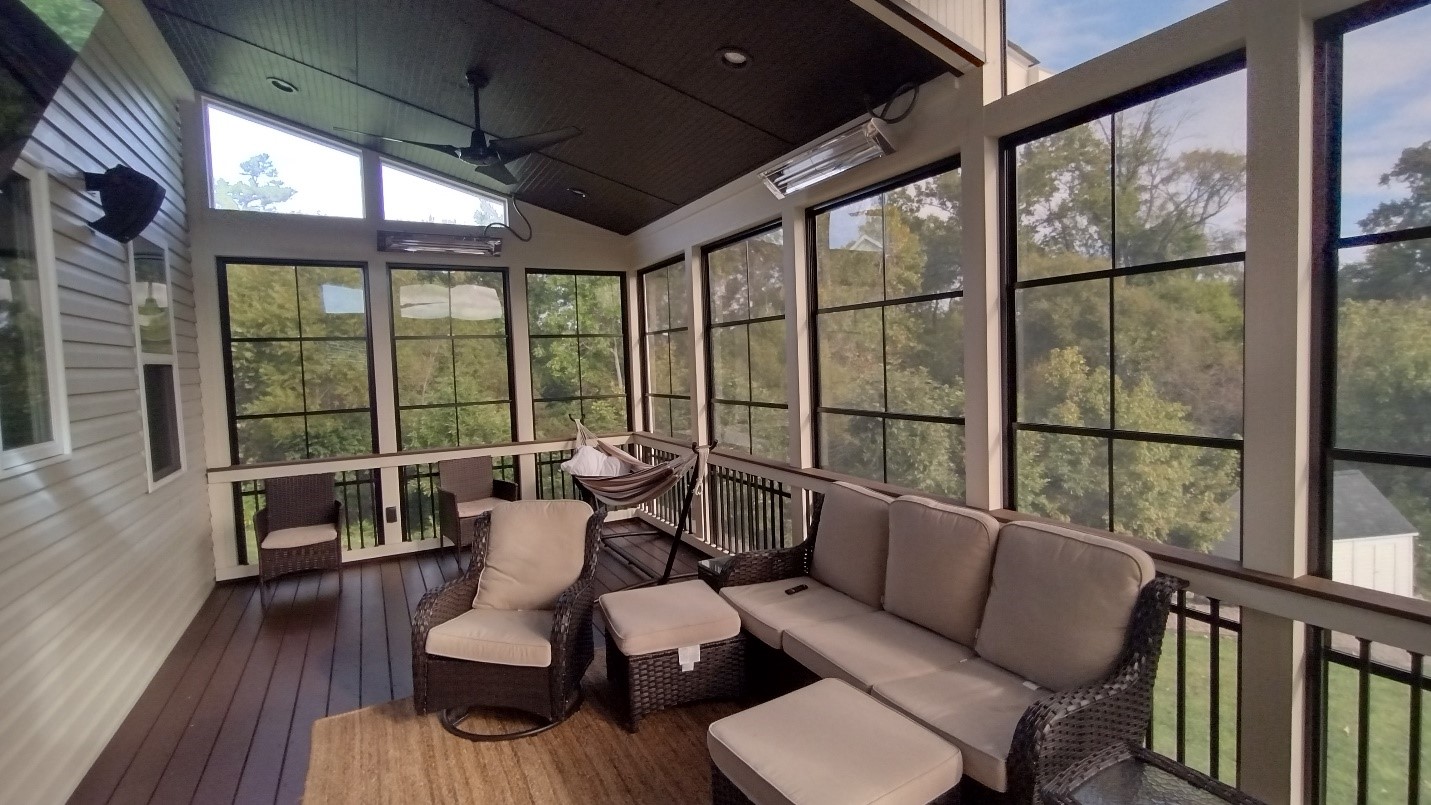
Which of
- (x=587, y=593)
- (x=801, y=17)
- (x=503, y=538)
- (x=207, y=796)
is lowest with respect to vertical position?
(x=207, y=796)

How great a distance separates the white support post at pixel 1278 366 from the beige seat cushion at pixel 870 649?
2.75 feet

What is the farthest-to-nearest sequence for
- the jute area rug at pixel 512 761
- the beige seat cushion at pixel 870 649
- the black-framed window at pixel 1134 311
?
the jute area rug at pixel 512 761, the beige seat cushion at pixel 870 649, the black-framed window at pixel 1134 311

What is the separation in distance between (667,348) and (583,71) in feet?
9.22

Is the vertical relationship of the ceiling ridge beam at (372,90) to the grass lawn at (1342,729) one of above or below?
above

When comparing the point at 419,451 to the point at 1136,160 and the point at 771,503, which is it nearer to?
the point at 771,503

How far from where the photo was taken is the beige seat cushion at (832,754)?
161cm

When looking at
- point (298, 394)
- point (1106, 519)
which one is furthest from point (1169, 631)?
point (298, 394)

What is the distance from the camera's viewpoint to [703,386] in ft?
16.9

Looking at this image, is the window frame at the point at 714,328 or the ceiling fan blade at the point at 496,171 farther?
the window frame at the point at 714,328

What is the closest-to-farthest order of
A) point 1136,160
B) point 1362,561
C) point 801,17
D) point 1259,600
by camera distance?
point 1362,561
point 1259,600
point 1136,160
point 801,17

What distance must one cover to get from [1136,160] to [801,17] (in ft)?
4.32

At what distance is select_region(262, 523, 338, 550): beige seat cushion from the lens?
14.5 feet

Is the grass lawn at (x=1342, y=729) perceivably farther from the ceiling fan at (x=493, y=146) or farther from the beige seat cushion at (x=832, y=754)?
the ceiling fan at (x=493, y=146)

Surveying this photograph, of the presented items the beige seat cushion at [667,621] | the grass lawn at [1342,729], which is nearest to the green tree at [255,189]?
the beige seat cushion at [667,621]
